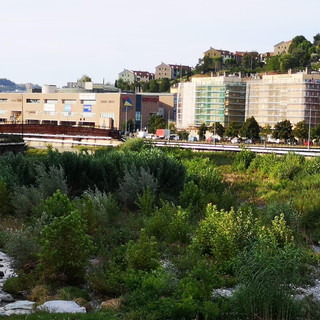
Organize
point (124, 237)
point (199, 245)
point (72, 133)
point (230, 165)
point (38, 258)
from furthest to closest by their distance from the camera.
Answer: point (72, 133), point (230, 165), point (124, 237), point (199, 245), point (38, 258)

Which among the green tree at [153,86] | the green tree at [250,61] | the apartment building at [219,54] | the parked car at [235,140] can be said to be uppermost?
Result: the apartment building at [219,54]

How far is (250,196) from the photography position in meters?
32.8

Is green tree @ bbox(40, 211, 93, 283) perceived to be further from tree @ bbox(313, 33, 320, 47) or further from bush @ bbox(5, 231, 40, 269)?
tree @ bbox(313, 33, 320, 47)

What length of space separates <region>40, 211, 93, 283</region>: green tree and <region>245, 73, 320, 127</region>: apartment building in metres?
83.5

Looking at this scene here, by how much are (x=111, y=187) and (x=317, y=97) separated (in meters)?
74.2

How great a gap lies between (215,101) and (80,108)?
25228 mm

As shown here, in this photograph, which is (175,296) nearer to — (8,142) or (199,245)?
(199,245)

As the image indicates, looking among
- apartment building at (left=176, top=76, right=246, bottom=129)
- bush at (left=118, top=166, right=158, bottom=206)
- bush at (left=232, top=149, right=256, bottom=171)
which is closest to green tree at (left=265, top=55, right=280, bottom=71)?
apartment building at (left=176, top=76, right=246, bottom=129)

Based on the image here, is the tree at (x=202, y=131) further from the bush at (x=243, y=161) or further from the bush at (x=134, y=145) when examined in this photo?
the bush at (x=243, y=161)

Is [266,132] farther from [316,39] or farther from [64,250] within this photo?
[316,39]

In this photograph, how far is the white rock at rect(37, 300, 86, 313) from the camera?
447 inches

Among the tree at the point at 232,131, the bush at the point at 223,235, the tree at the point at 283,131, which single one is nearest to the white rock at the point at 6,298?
the bush at the point at 223,235

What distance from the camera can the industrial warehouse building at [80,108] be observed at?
364 ft

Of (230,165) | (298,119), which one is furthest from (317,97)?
(230,165)
